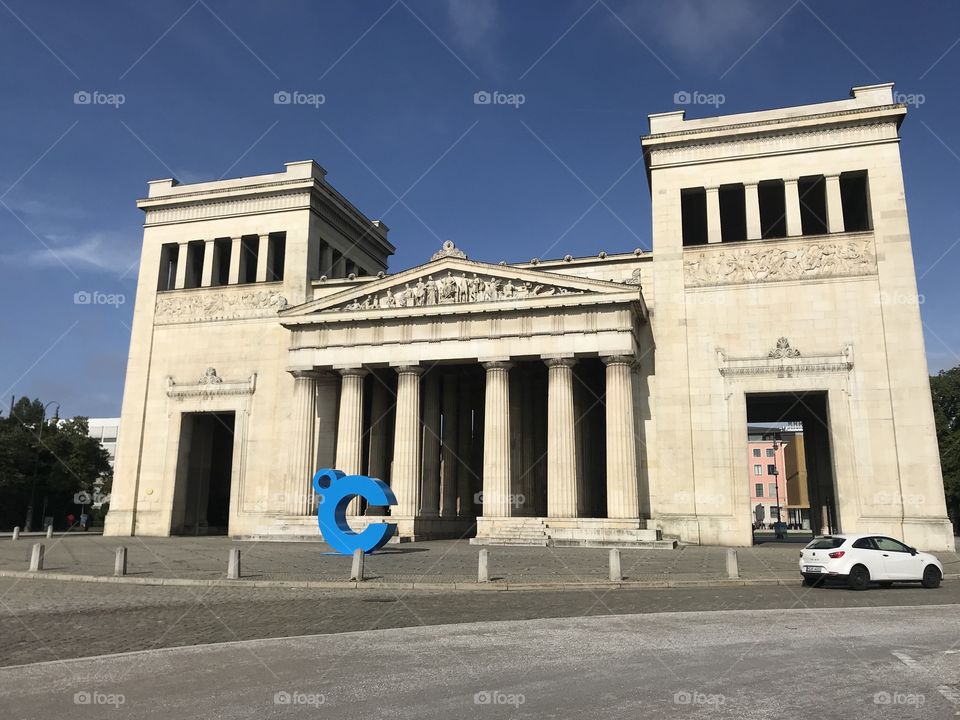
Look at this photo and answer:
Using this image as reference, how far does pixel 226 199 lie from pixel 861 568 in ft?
149

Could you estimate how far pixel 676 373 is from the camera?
41594 mm

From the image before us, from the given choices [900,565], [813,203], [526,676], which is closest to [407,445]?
[900,565]

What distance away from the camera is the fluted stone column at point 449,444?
1905 inches

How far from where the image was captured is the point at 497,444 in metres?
40.3

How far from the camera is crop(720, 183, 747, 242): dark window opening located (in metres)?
45.2

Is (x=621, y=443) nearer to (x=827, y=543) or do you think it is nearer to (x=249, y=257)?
(x=827, y=543)

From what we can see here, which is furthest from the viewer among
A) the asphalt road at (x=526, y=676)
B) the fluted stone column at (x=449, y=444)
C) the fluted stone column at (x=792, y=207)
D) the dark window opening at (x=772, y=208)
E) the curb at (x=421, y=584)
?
the fluted stone column at (x=449, y=444)

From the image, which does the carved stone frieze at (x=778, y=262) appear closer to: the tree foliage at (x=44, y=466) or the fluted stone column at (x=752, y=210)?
the fluted stone column at (x=752, y=210)

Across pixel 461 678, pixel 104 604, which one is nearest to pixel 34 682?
pixel 461 678

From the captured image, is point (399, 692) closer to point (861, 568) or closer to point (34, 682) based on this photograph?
point (34, 682)

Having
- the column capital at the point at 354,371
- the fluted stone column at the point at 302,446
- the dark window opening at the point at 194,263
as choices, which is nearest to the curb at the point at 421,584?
the fluted stone column at the point at 302,446

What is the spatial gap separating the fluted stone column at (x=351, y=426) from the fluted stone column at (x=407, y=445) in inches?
99.5

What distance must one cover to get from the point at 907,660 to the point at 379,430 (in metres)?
39.9

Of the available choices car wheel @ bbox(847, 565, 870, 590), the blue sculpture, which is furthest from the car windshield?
the blue sculpture
